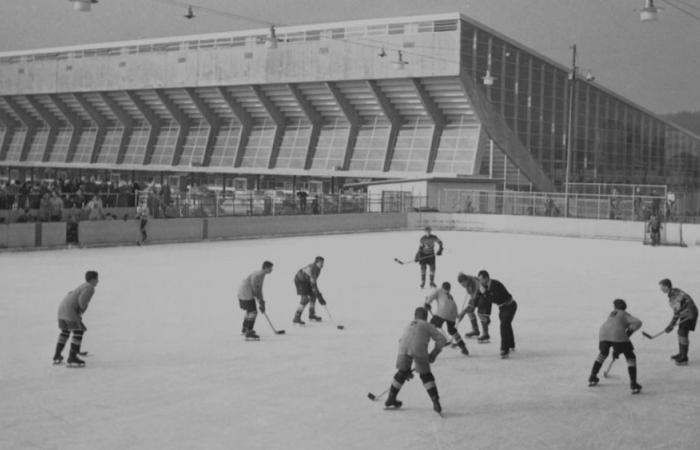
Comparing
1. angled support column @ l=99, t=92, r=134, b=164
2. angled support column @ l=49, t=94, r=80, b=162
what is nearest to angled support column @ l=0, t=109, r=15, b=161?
angled support column @ l=49, t=94, r=80, b=162

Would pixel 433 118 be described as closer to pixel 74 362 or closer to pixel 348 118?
pixel 348 118

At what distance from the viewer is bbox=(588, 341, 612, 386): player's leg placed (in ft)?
37.7

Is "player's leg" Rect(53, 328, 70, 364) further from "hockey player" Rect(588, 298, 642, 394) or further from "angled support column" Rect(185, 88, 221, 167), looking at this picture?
"angled support column" Rect(185, 88, 221, 167)

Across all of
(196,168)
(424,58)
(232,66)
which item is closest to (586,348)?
(424,58)

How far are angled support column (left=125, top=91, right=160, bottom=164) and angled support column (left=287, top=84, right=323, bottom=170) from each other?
16.8 metres

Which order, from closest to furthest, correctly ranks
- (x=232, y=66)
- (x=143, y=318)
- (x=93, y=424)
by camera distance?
(x=93, y=424), (x=143, y=318), (x=232, y=66)

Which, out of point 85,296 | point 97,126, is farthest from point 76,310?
point 97,126

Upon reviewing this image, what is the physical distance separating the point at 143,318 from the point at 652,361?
882 cm

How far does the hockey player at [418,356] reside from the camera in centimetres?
1017

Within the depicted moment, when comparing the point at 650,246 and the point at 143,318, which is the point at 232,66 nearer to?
the point at 650,246

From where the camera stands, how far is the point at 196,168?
72.2 meters

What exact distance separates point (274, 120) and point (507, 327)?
185 feet

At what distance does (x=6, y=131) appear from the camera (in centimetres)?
8912

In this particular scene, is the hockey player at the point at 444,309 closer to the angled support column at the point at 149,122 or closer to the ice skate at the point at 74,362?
the ice skate at the point at 74,362
